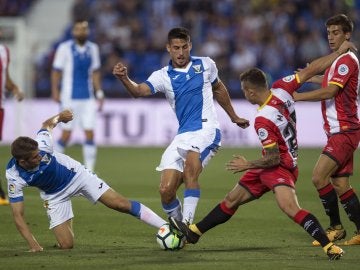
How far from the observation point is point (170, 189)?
875cm

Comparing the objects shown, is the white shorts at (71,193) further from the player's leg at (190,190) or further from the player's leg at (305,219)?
the player's leg at (305,219)

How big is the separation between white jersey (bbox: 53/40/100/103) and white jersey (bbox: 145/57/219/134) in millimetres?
6370

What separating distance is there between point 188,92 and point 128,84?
27.0 inches

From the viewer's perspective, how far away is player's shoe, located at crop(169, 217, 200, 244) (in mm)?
8422

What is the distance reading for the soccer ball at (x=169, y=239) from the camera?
834 cm

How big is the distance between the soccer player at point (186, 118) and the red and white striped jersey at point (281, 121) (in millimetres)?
1077

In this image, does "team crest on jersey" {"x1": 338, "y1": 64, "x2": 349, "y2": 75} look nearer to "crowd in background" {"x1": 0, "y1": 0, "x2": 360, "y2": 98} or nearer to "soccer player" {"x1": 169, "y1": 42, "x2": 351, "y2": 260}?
"soccer player" {"x1": 169, "y1": 42, "x2": 351, "y2": 260}

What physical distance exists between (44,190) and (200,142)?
160cm

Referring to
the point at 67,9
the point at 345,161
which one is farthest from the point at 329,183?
the point at 67,9

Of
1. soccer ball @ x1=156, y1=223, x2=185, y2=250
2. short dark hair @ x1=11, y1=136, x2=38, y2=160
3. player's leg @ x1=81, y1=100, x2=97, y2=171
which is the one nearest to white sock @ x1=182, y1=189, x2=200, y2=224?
soccer ball @ x1=156, y1=223, x2=185, y2=250

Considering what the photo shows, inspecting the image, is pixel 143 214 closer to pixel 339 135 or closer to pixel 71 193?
pixel 71 193

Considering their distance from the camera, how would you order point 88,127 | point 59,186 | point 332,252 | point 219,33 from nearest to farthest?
point 332,252, point 59,186, point 88,127, point 219,33

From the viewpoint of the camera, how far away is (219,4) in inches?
946

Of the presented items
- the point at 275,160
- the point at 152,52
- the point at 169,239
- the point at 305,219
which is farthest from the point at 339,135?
the point at 152,52
